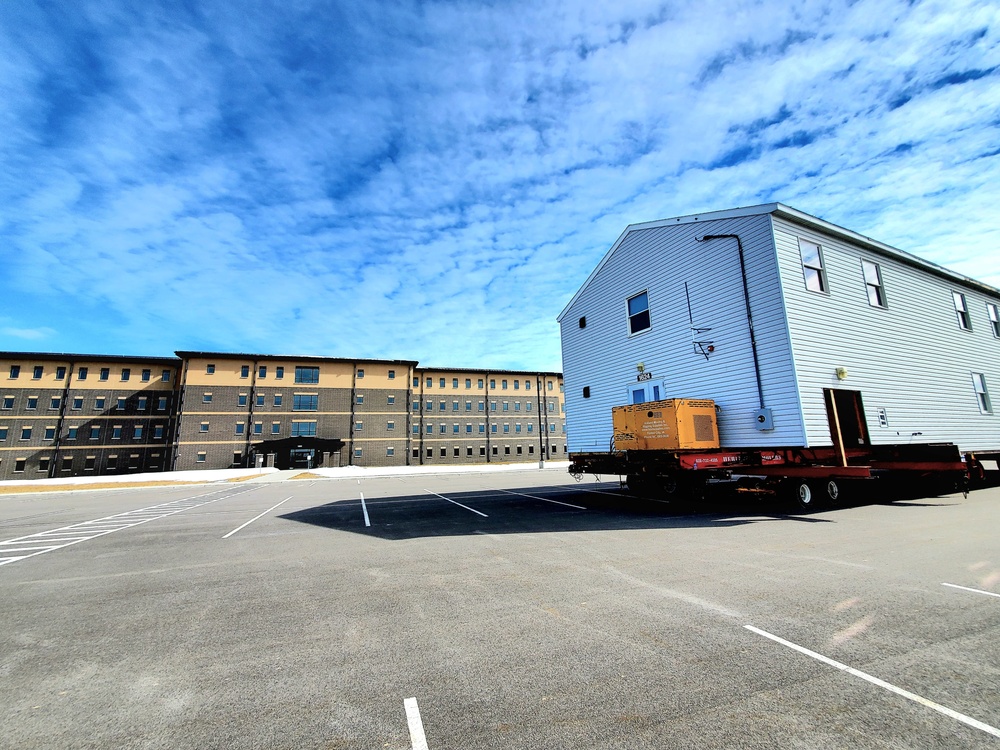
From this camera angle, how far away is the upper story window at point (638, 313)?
16.0 metres

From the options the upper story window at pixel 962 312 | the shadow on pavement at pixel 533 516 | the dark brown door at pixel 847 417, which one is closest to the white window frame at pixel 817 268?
the dark brown door at pixel 847 417

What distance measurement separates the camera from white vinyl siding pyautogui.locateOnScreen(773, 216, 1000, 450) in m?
12.2

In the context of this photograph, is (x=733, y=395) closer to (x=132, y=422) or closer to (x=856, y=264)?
(x=856, y=264)

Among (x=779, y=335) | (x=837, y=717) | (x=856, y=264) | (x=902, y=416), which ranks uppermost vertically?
(x=856, y=264)

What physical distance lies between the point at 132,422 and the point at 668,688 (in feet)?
237

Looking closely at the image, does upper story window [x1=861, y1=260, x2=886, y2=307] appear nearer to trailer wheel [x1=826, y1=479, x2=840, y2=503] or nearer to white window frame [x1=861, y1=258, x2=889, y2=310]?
white window frame [x1=861, y1=258, x2=889, y2=310]

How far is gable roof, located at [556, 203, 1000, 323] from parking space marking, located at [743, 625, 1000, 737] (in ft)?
40.4

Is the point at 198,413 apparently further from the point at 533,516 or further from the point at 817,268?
the point at 817,268

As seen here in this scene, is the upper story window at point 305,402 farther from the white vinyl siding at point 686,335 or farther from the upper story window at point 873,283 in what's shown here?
the upper story window at point 873,283

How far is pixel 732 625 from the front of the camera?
4363mm

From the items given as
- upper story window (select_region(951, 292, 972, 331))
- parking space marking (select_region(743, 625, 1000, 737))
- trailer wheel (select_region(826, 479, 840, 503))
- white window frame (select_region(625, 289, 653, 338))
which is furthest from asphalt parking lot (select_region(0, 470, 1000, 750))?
upper story window (select_region(951, 292, 972, 331))

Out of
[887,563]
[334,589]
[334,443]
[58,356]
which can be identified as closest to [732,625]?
[887,563]

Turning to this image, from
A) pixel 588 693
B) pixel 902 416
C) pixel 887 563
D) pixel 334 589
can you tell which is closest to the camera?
pixel 588 693

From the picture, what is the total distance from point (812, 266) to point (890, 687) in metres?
13.4
